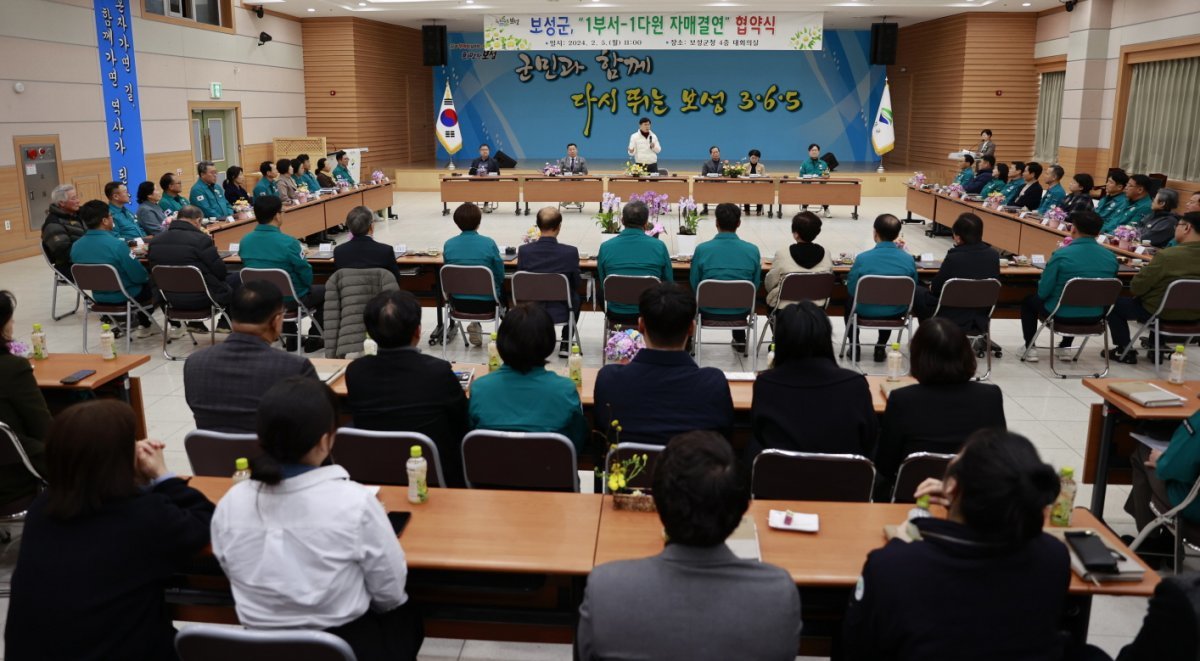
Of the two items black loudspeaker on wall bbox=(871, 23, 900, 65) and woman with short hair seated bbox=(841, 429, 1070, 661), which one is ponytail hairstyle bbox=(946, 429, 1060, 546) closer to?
woman with short hair seated bbox=(841, 429, 1070, 661)

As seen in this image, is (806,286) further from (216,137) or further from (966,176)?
(216,137)

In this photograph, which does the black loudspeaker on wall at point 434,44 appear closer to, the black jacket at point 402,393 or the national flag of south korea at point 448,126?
the national flag of south korea at point 448,126

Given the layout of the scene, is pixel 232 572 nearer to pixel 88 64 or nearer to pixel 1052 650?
pixel 1052 650

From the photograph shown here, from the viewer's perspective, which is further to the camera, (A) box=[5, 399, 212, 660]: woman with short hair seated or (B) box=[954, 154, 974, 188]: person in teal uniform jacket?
(B) box=[954, 154, 974, 188]: person in teal uniform jacket

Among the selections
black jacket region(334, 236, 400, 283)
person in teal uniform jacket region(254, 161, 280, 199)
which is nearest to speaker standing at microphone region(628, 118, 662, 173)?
person in teal uniform jacket region(254, 161, 280, 199)

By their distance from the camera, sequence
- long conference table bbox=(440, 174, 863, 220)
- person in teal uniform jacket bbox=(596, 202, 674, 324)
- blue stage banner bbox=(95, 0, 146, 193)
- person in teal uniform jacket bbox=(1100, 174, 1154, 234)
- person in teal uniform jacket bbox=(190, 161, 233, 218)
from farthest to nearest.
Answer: long conference table bbox=(440, 174, 863, 220)
blue stage banner bbox=(95, 0, 146, 193)
person in teal uniform jacket bbox=(190, 161, 233, 218)
person in teal uniform jacket bbox=(1100, 174, 1154, 234)
person in teal uniform jacket bbox=(596, 202, 674, 324)

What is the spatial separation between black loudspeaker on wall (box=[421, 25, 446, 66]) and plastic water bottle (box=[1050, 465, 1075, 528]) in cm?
1591

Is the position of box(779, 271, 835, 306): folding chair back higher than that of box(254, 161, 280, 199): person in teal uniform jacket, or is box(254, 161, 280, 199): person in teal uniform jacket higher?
box(254, 161, 280, 199): person in teal uniform jacket

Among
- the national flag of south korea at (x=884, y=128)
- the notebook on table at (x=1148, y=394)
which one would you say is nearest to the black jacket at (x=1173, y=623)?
the notebook on table at (x=1148, y=394)

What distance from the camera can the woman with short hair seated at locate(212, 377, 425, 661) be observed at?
1935 mm

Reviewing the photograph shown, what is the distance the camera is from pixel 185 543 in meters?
2.09

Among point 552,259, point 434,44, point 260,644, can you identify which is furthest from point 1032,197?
point 434,44

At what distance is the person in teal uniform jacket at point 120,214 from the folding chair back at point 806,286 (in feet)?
18.0

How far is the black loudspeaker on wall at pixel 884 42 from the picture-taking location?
1605cm
